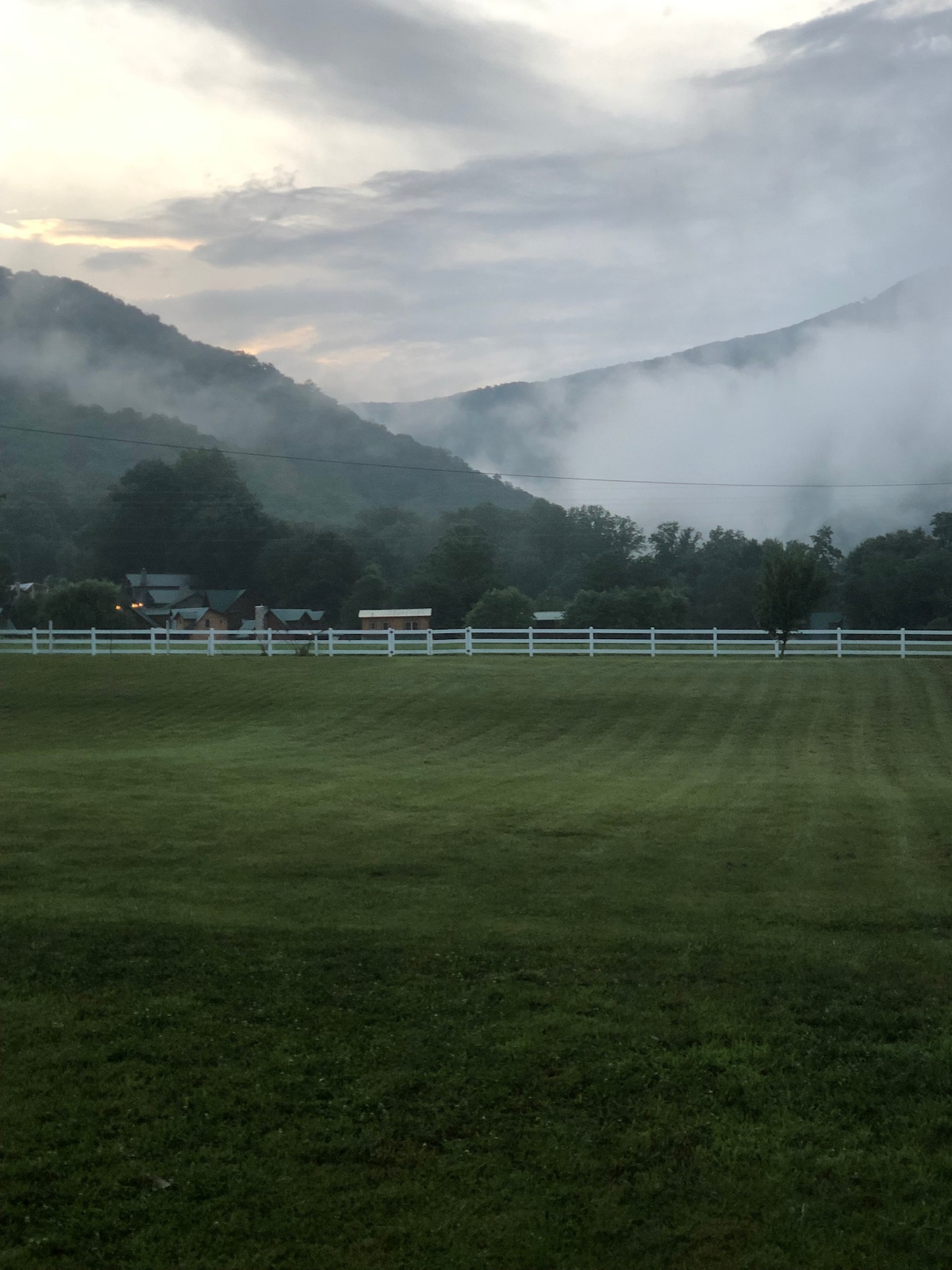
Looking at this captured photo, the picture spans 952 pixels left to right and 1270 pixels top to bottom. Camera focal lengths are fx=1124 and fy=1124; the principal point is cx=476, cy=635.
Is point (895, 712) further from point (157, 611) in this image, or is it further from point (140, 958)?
point (157, 611)

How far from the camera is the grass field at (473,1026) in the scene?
5.15m

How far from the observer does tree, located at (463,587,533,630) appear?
Result: 81.2 metres

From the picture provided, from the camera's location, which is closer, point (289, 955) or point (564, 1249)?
point (564, 1249)

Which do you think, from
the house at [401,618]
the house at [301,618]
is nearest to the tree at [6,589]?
the house at [301,618]

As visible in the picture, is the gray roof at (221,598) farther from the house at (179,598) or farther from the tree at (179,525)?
the tree at (179,525)

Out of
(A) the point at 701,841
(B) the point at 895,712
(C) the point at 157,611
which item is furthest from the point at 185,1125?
(C) the point at 157,611

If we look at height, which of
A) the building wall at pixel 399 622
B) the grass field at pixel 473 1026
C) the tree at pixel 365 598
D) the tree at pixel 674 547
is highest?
the tree at pixel 674 547

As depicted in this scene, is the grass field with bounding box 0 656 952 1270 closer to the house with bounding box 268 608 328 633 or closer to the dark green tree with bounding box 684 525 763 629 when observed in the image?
the dark green tree with bounding box 684 525 763 629

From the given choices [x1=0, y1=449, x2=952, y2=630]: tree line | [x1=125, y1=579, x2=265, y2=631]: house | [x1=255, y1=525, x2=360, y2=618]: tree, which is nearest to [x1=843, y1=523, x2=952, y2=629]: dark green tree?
[x1=0, y1=449, x2=952, y2=630]: tree line

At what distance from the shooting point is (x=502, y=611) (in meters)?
81.5

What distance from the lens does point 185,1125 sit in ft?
19.3

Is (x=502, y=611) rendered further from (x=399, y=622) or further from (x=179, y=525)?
(x=179, y=525)

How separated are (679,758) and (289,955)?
12.4 metres

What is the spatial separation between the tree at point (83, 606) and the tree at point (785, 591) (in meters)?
52.4
